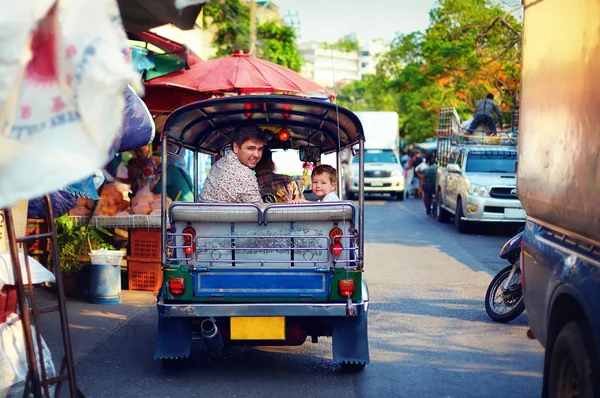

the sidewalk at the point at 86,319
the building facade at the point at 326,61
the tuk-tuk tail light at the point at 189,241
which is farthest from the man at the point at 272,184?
the sidewalk at the point at 86,319

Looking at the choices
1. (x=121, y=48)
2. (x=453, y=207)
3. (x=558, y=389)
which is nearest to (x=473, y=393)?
(x=558, y=389)

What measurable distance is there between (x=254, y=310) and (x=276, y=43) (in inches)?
1325

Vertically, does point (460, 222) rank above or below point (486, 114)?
below

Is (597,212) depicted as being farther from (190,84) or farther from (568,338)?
(190,84)

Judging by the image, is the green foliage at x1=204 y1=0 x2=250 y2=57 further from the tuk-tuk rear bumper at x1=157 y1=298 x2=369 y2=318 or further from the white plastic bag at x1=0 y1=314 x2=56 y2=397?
the white plastic bag at x1=0 y1=314 x2=56 y2=397

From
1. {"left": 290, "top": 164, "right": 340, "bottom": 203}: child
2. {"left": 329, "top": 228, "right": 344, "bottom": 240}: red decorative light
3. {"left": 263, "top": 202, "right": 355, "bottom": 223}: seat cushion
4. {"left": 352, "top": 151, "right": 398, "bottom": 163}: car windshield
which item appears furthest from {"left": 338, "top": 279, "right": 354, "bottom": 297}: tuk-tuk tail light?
{"left": 352, "top": 151, "right": 398, "bottom": 163}: car windshield

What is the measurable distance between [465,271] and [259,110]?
22.2ft

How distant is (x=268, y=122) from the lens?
838 cm

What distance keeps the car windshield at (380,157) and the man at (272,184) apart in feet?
81.1

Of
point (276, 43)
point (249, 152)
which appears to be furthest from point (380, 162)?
point (249, 152)

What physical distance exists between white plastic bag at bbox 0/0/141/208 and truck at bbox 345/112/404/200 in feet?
91.2

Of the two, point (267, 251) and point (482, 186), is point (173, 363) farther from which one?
point (482, 186)

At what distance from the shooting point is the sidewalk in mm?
8109

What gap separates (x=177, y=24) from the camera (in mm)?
8680
